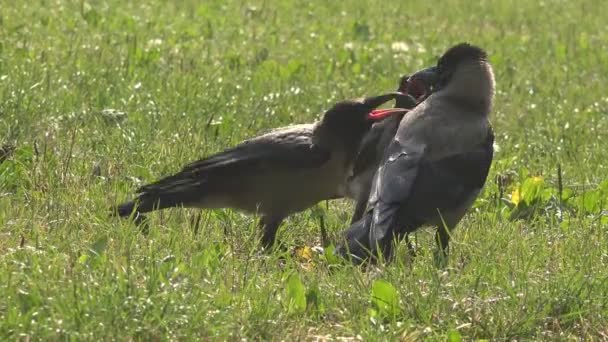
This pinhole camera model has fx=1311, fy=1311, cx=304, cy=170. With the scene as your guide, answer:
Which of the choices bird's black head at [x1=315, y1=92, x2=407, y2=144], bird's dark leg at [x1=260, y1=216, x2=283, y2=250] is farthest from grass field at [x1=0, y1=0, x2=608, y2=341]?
bird's black head at [x1=315, y1=92, x2=407, y2=144]

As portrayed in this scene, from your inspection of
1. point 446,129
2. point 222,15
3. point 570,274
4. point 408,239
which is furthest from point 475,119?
point 222,15

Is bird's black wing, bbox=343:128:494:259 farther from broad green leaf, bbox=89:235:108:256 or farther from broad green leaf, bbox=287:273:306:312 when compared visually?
broad green leaf, bbox=89:235:108:256

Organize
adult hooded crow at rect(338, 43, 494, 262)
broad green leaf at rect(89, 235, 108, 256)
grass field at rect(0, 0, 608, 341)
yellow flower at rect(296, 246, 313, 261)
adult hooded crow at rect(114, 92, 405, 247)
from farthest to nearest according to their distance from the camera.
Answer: adult hooded crow at rect(114, 92, 405, 247)
yellow flower at rect(296, 246, 313, 261)
adult hooded crow at rect(338, 43, 494, 262)
broad green leaf at rect(89, 235, 108, 256)
grass field at rect(0, 0, 608, 341)

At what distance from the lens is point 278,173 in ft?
24.1

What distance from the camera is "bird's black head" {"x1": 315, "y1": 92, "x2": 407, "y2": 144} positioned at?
24.3 feet

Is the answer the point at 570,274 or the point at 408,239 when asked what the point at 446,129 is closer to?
the point at 408,239

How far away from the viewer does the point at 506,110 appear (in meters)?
11.3

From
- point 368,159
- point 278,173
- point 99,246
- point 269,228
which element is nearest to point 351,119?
point 368,159

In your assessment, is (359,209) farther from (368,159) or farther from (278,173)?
(278,173)

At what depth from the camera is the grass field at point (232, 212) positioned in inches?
203

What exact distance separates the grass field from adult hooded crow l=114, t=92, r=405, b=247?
0.45ft

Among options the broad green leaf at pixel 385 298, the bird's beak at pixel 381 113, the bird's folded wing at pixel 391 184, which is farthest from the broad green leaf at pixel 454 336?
the bird's beak at pixel 381 113

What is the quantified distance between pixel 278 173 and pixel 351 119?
0.53m

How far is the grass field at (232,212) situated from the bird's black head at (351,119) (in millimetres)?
503
